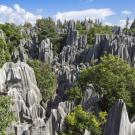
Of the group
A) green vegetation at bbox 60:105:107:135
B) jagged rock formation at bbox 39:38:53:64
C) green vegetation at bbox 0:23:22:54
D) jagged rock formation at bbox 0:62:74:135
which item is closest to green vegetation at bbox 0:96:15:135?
jagged rock formation at bbox 0:62:74:135

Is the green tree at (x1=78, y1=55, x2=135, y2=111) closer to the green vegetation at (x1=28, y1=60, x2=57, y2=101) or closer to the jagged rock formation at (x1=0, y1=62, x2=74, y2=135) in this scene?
the green vegetation at (x1=28, y1=60, x2=57, y2=101)

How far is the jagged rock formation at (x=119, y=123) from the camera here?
21.4m

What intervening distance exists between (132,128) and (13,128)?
8.00m

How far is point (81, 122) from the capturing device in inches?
1104

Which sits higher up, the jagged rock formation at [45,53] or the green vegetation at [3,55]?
the green vegetation at [3,55]

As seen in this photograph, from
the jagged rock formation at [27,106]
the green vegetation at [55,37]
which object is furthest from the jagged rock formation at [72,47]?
the jagged rock formation at [27,106]

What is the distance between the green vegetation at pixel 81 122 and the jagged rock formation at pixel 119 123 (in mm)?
4220

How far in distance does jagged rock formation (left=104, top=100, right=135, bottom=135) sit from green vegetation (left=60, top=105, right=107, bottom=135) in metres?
4.22

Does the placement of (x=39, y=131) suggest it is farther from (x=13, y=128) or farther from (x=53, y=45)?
(x=53, y=45)

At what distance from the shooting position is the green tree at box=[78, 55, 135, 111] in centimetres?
3294

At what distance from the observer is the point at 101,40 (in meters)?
67.2

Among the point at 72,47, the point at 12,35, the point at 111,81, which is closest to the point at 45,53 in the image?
the point at 72,47

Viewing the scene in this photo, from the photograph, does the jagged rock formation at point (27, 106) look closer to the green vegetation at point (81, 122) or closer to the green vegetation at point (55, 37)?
the green vegetation at point (81, 122)

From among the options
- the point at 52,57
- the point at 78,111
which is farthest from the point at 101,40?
the point at 78,111
